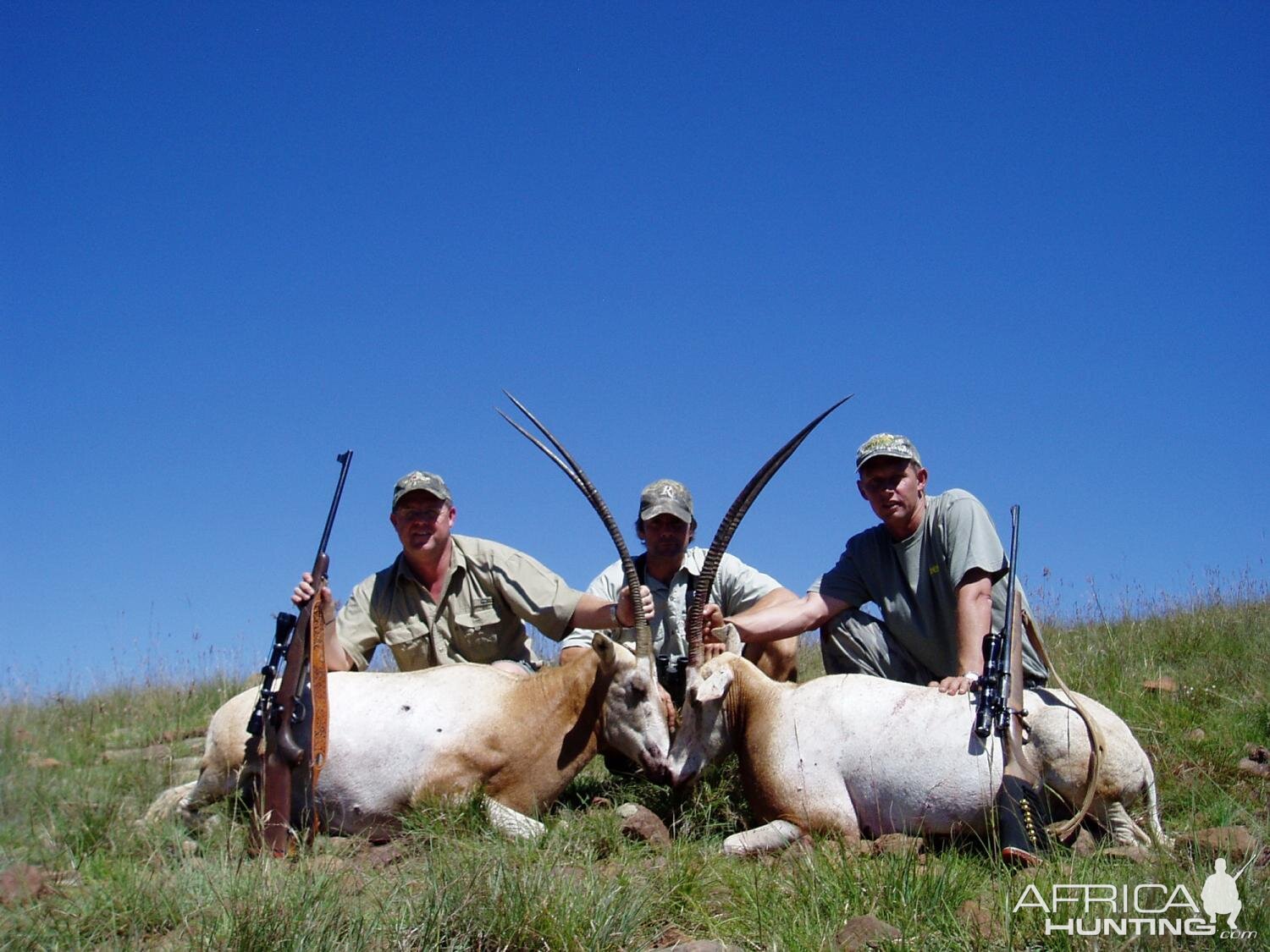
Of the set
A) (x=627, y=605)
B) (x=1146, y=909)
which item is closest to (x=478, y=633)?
(x=627, y=605)

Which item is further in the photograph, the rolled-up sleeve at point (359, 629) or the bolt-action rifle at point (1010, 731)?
the rolled-up sleeve at point (359, 629)

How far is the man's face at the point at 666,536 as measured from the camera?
8102mm

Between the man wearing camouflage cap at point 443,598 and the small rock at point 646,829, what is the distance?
2069mm

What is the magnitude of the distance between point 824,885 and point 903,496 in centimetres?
307

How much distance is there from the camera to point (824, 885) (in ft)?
14.0

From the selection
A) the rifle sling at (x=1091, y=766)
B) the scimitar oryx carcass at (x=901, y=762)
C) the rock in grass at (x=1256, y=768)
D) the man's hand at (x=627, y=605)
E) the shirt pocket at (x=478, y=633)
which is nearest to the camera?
the rifle sling at (x=1091, y=766)

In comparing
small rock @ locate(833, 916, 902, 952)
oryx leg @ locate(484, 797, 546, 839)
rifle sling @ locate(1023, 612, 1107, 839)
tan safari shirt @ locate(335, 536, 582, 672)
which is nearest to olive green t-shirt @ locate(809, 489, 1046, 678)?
rifle sling @ locate(1023, 612, 1107, 839)

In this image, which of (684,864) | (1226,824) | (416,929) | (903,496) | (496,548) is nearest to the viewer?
(416,929)

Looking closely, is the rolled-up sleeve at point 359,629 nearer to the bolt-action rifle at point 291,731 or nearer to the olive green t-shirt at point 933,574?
the bolt-action rifle at point 291,731

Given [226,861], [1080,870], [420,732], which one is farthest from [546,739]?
[1080,870]

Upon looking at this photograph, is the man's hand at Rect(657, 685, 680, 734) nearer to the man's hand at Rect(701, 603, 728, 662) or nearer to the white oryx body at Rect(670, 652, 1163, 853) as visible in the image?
the man's hand at Rect(701, 603, 728, 662)

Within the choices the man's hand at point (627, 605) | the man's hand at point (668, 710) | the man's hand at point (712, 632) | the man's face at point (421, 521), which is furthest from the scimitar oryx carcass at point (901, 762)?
the man's face at point (421, 521)

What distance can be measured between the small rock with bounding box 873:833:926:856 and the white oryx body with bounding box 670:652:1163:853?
18cm

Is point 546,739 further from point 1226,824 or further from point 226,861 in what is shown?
point 1226,824
